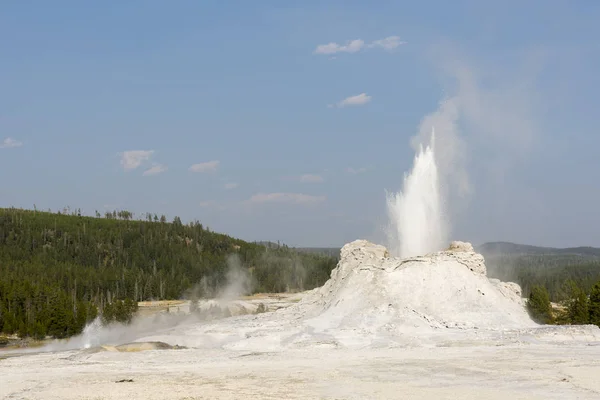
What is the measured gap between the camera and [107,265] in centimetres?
14575

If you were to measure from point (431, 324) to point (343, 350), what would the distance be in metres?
6.77

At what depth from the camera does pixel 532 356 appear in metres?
30.0

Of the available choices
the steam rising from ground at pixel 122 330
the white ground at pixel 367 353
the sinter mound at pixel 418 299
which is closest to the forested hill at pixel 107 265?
the steam rising from ground at pixel 122 330

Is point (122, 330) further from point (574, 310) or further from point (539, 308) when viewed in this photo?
point (574, 310)

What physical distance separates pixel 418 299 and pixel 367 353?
855 centimetres

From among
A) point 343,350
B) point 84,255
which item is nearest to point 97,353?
point 343,350

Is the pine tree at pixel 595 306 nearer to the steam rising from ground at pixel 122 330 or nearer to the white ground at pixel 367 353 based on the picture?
the white ground at pixel 367 353

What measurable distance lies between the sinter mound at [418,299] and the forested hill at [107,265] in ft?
119

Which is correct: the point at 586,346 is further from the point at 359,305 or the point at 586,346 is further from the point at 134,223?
the point at 134,223

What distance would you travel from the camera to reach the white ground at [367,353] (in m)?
24.1

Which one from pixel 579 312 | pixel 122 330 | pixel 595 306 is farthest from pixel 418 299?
pixel 122 330

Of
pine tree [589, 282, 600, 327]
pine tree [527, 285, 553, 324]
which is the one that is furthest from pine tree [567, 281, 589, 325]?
pine tree [527, 285, 553, 324]

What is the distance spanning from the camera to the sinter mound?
37719 millimetres

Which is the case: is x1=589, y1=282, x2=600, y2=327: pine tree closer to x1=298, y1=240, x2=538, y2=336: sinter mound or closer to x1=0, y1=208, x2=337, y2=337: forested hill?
x1=298, y1=240, x2=538, y2=336: sinter mound
